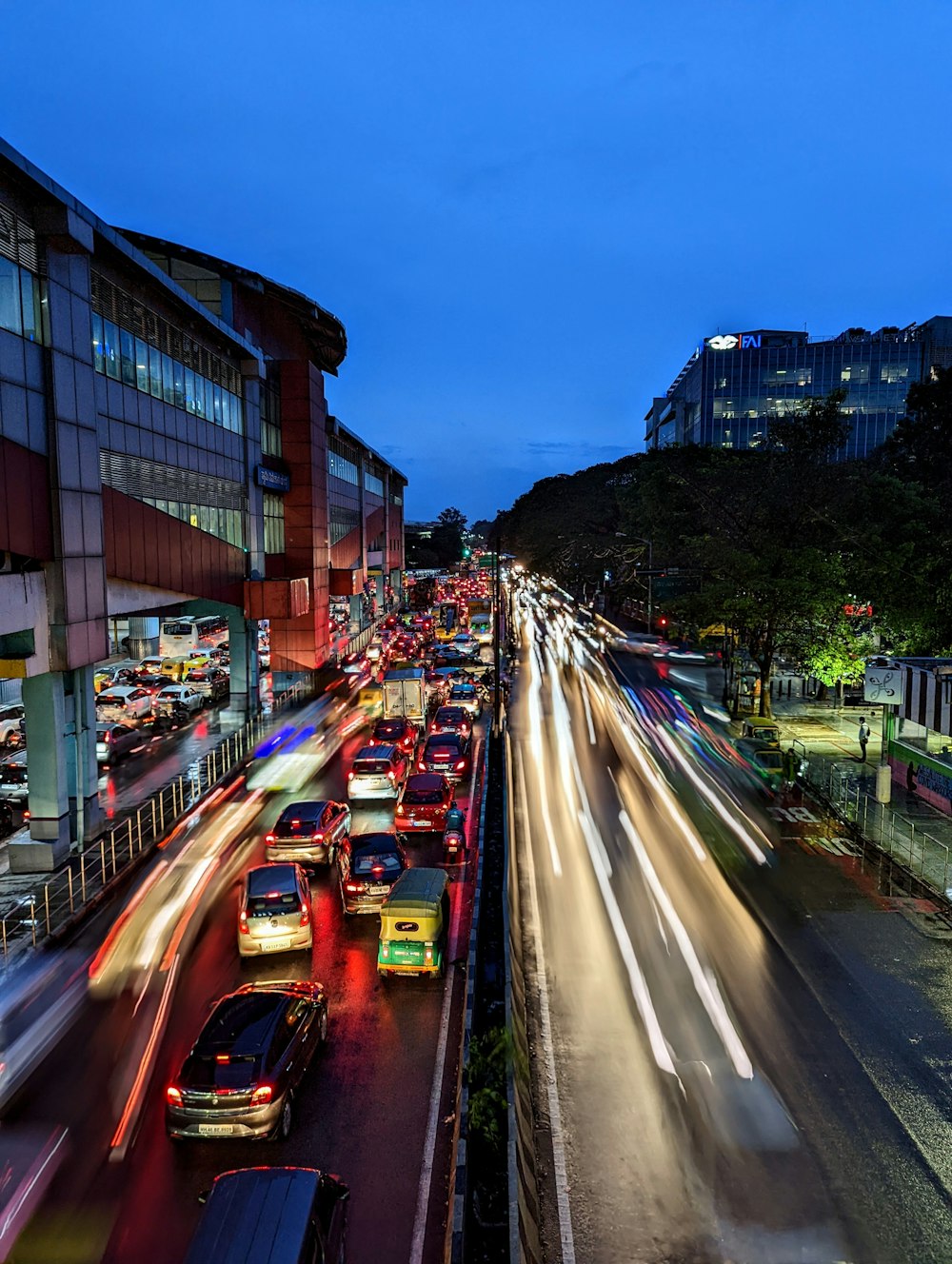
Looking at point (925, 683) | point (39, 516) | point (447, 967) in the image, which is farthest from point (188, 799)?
point (925, 683)

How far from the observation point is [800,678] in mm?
44500

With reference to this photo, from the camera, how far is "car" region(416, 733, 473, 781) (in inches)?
998

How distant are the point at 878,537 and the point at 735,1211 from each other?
106 ft

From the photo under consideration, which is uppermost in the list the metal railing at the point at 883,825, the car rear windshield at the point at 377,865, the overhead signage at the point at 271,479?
the overhead signage at the point at 271,479

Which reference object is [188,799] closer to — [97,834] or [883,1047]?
[97,834]

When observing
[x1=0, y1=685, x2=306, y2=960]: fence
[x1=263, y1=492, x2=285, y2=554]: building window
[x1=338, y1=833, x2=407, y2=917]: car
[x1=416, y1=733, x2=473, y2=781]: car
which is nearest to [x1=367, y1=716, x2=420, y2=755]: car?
[x1=416, y1=733, x2=473, y2=781]: car

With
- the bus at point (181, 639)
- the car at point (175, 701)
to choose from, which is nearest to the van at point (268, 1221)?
the car at point (175, 701)

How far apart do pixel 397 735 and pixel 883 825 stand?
1548cm

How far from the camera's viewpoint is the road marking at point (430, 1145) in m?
8.12

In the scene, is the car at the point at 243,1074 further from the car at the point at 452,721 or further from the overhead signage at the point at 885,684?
the car at the point at 452,721

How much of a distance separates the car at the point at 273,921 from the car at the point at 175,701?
909 inches

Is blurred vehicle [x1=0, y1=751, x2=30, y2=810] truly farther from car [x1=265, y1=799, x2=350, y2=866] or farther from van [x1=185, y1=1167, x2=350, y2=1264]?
van [x1=185, y1=1167, x2=350, y2=1264]

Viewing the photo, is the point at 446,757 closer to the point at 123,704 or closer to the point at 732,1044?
the point at 732,1044

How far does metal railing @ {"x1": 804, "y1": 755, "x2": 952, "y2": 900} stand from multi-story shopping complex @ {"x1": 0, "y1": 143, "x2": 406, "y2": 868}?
1947 centimetres
